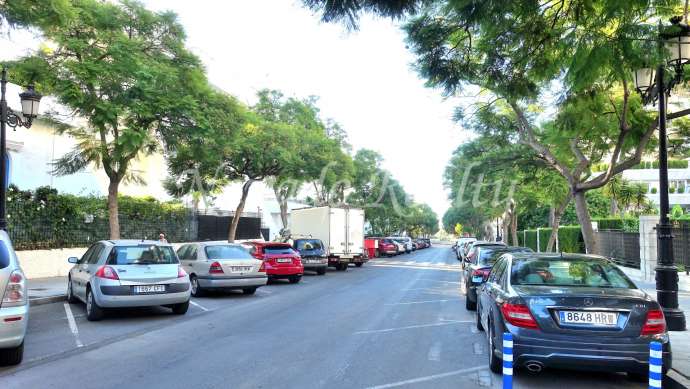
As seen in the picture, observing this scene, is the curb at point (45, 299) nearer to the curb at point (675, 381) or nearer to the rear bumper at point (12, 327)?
the rear bumper at point (12, 327)

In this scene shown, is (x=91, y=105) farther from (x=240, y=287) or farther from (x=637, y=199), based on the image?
(x=637, y=199)

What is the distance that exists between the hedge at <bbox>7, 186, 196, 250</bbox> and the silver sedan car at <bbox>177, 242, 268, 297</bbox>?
259 inches

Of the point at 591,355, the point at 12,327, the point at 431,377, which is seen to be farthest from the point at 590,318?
the point at 12,327

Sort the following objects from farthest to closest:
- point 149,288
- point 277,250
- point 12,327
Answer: point 277,250 → point 149,288 → point 12,327

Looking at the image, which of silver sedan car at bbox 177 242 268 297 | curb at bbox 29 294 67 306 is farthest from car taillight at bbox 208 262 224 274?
curb at bbox 29 294 67 306

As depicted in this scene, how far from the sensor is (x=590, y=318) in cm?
553

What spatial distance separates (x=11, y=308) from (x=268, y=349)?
10.7 feet

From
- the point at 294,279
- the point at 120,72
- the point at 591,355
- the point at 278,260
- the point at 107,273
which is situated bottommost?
the point at 294,279

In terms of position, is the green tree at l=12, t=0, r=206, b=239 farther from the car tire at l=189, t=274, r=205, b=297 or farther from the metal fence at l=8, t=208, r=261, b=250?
the car tire at l=189, t=274, r=205, b=297

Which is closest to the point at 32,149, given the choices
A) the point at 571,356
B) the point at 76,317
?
the point at 76,317

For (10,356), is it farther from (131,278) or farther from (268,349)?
(131,278)

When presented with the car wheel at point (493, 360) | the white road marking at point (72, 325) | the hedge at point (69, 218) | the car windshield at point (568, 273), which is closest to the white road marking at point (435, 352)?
the car wheel at point (493, 360)

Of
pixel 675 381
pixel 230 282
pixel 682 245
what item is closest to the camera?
pixel 675 381

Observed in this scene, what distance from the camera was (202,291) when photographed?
14.2 metres
